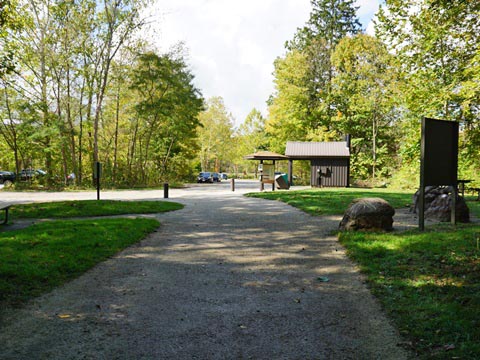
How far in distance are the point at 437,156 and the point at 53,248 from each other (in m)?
8.10

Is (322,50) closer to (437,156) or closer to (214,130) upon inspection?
(214,130)

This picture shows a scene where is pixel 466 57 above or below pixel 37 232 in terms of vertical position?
above

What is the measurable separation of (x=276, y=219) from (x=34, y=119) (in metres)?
20.6

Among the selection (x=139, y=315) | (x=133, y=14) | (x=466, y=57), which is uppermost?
(x=133, y=14)

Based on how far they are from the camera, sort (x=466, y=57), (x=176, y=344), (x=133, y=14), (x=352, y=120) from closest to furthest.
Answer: (x=176, y=344)
(x=466, y=57)
(x=133, y=14)
(x=352, y=120)

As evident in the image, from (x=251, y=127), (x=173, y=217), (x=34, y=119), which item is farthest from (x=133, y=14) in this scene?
(x=251, y=127)

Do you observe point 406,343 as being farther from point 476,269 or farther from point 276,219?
point 276,219

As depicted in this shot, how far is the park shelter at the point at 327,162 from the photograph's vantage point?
28812 millimetres

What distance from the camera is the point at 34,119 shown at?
79.2ft

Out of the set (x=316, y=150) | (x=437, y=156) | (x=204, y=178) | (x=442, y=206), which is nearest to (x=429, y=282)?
(x=437, y=156)

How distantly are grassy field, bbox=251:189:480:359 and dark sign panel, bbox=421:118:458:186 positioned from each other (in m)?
1.18

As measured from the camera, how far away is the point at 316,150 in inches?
1161

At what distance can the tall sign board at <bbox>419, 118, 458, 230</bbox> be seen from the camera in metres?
7.75

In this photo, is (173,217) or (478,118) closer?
(173,217)
